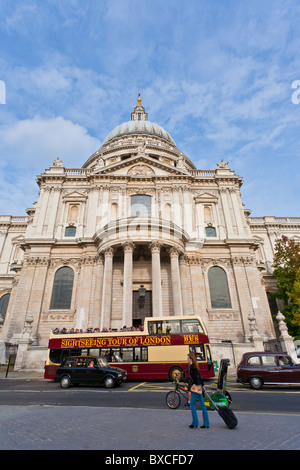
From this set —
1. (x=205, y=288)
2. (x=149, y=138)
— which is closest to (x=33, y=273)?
(x=205, y=288)

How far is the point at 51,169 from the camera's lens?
3522 centimetres

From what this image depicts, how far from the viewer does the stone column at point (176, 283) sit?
24.4 m

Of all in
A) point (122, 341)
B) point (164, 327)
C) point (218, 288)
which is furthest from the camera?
point (218, 288)

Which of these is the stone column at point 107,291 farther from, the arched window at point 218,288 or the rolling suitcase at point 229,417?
the rolling suitcase at point 229,417

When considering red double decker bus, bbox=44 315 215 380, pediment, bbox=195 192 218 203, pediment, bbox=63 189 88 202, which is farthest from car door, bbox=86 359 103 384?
pediment, bbox=195 192 218 203

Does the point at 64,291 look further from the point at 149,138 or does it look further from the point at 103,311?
the point at 149,138

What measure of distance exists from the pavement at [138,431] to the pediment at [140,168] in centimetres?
2979

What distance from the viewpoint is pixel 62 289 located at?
2834 centimetres

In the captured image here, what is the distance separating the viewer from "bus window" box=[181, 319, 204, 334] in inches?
679

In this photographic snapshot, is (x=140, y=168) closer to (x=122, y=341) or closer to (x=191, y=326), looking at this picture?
(x=191, y=326)

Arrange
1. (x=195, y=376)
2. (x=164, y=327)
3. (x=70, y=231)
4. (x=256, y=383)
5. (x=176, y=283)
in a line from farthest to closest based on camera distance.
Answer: (x=70, y=231) < (x=176, y=283) < (x=164, y=327) < (x=256, y=383) < (x=195, y=376)

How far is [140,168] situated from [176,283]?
1730 centimetres

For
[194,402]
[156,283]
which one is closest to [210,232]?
[156,283]
